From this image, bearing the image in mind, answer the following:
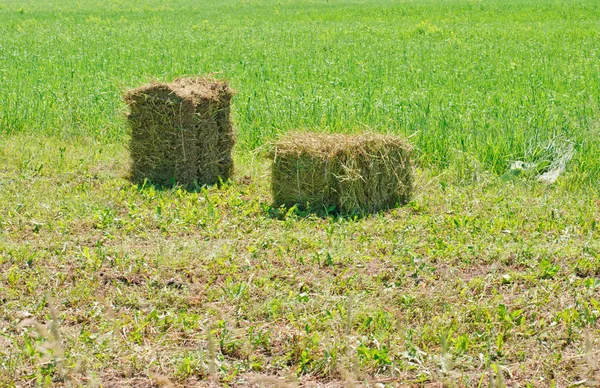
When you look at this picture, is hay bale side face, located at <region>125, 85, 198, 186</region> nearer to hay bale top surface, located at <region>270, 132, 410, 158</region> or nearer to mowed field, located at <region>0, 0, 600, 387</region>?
mowed field, located at <region>0, 0, 600, 387</region>

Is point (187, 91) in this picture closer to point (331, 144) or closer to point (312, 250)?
point (331, 144)

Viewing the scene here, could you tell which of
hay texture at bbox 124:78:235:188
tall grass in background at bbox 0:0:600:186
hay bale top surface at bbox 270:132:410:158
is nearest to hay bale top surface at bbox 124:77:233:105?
hay texture at bbox 124:78:235:188

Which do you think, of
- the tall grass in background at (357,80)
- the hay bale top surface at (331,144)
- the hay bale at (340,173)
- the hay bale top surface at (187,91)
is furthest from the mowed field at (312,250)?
the hay bale top surface at (187,91)

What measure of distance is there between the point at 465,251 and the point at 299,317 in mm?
1724

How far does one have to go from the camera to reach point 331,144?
7855 millimetres

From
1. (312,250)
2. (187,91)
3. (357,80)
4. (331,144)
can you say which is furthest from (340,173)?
(357,80)

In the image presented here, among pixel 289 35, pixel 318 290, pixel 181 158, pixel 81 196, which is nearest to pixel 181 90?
pixel 181 158

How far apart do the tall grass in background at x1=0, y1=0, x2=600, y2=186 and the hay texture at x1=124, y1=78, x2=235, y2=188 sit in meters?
0.74

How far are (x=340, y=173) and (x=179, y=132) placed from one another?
187 centimetres

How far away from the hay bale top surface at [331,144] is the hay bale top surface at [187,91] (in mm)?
1122

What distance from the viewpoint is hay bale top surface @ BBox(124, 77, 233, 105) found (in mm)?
8609

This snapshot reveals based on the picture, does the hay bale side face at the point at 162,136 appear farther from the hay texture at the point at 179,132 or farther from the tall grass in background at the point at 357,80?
the tall grass in background at the point at 357,80

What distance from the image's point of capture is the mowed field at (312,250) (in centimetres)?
470

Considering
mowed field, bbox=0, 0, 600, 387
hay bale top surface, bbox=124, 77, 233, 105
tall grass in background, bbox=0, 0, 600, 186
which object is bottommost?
mowed field, bbox=0, 0, 600, 387
